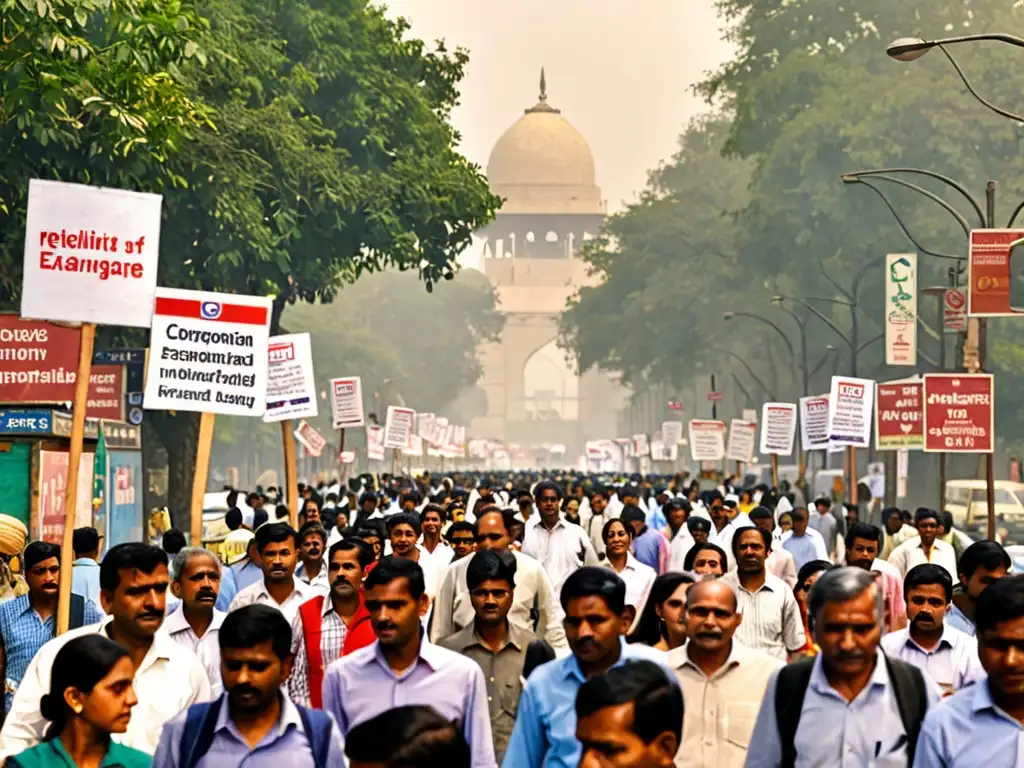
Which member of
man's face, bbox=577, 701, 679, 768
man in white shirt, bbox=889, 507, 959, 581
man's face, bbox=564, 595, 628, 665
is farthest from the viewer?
man in white shirt, bbox=889, 507, 959, 581

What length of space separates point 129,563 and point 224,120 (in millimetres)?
23152

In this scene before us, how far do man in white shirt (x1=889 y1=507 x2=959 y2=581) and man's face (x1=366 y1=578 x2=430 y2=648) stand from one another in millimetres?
8404

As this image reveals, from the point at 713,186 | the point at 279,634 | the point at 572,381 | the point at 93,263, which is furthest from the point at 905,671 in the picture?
the point at 572,381

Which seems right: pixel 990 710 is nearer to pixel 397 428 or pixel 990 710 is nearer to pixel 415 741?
pixel 415 741

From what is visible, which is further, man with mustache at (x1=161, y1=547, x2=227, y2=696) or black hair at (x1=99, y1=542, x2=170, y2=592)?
man with mustache at (x1=161, y1=547, x2=227, y2=696)

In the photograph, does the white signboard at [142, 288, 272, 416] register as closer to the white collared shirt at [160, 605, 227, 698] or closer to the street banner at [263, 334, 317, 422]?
the white collared shirt at [160, 605, 227, 698]

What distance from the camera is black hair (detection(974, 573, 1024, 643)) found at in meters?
5.44

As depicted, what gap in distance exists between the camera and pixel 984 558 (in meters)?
9.23

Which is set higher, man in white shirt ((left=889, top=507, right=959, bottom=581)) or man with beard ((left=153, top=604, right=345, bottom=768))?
man in white shirt ((left=889, top=507, right=959, bottom=581))

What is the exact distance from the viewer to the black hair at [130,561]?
669cm

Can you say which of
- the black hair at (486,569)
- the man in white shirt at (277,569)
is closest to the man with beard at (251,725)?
the black hair at (486,569)

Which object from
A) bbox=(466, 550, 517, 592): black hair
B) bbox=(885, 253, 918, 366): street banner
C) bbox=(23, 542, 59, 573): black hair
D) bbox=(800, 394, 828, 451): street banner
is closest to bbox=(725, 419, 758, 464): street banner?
bbox=(885, 253, 918, 366): street banner

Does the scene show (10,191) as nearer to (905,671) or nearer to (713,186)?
(905,671)

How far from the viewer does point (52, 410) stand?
65.7ft
